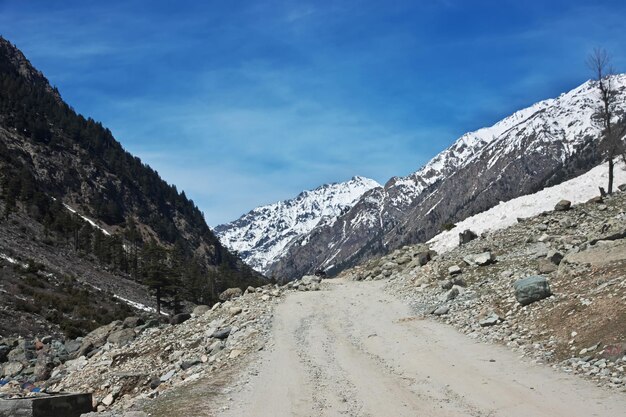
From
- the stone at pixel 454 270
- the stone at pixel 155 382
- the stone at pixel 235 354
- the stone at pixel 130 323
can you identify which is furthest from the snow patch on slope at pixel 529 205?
the stone at pixel 155 382

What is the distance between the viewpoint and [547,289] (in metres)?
22.6

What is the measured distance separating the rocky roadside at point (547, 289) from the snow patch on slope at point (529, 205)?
6.29 meters

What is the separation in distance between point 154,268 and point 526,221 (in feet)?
178

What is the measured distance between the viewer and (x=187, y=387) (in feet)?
60.3

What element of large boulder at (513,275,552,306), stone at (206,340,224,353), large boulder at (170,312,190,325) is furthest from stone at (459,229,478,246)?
stone at (206,340,224,353)

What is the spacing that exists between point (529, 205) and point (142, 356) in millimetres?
39290

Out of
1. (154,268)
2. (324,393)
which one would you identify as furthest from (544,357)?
(154,268)

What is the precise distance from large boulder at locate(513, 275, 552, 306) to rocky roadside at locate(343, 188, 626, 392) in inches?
1.7

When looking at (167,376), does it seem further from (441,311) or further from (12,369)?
(12,369)

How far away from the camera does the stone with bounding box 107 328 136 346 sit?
36719 millimetres

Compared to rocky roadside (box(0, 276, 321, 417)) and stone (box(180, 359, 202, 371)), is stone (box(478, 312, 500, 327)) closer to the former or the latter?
rocky roadside (box(0, 276, 321, 417))

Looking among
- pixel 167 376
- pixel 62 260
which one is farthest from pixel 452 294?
pixel 62 260

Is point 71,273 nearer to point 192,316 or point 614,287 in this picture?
point 192,316

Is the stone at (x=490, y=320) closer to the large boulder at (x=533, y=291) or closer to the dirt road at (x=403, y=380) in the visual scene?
the dirt road at (x=403, y=380)
